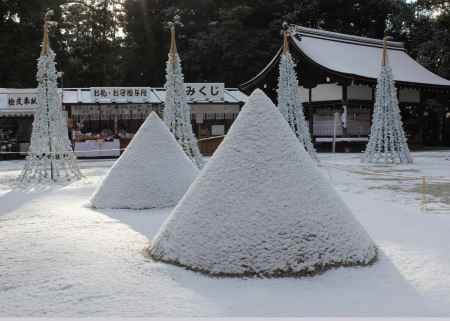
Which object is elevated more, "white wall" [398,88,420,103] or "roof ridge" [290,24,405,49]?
"roof ridge" [290,24,405,49]

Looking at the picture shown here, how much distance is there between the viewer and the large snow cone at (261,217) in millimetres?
4574

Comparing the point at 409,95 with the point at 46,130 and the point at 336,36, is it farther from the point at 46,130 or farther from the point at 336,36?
the point at 46,130

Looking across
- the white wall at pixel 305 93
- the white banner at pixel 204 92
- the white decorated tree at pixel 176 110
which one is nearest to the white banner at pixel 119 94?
the white banner at pixel 204 92

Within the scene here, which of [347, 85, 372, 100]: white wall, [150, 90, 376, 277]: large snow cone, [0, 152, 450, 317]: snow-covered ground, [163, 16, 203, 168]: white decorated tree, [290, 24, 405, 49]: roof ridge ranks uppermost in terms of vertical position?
[290, 24, 405, 49]: roof ridge

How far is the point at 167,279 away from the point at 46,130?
10330 millimetres

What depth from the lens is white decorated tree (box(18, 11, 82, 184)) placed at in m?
13.5

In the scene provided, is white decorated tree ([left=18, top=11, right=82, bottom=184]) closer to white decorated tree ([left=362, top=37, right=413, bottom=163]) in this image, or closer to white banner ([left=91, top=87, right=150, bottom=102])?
white banner ([left=91, top=87, right=150, bottom=102])

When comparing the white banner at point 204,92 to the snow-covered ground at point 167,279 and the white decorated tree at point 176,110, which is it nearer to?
the white decorated tree at point 176,110

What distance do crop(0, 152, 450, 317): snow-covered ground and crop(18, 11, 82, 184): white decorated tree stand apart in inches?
236

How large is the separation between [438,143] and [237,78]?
14.5 m

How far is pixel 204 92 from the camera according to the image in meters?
26.1

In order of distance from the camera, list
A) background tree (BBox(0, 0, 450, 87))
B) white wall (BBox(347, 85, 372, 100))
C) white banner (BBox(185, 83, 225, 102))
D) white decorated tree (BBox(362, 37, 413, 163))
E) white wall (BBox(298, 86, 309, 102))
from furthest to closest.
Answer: background tree (BBox(0, 0, 450, 87)) → white wall (BBox(298, 86, 309, 102)) → white banner (BBox(185, 83, 225, 102)) → white wall (BBox(347, 85, 372, 100)) → white decorated tree (BBox(362, 37, 413, 163))

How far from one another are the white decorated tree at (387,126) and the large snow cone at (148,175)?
37.2 feet

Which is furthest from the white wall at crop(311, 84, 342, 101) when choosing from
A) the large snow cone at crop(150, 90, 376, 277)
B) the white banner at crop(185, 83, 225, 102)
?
the large snow cone at crop(150, 90, 376, 277)
